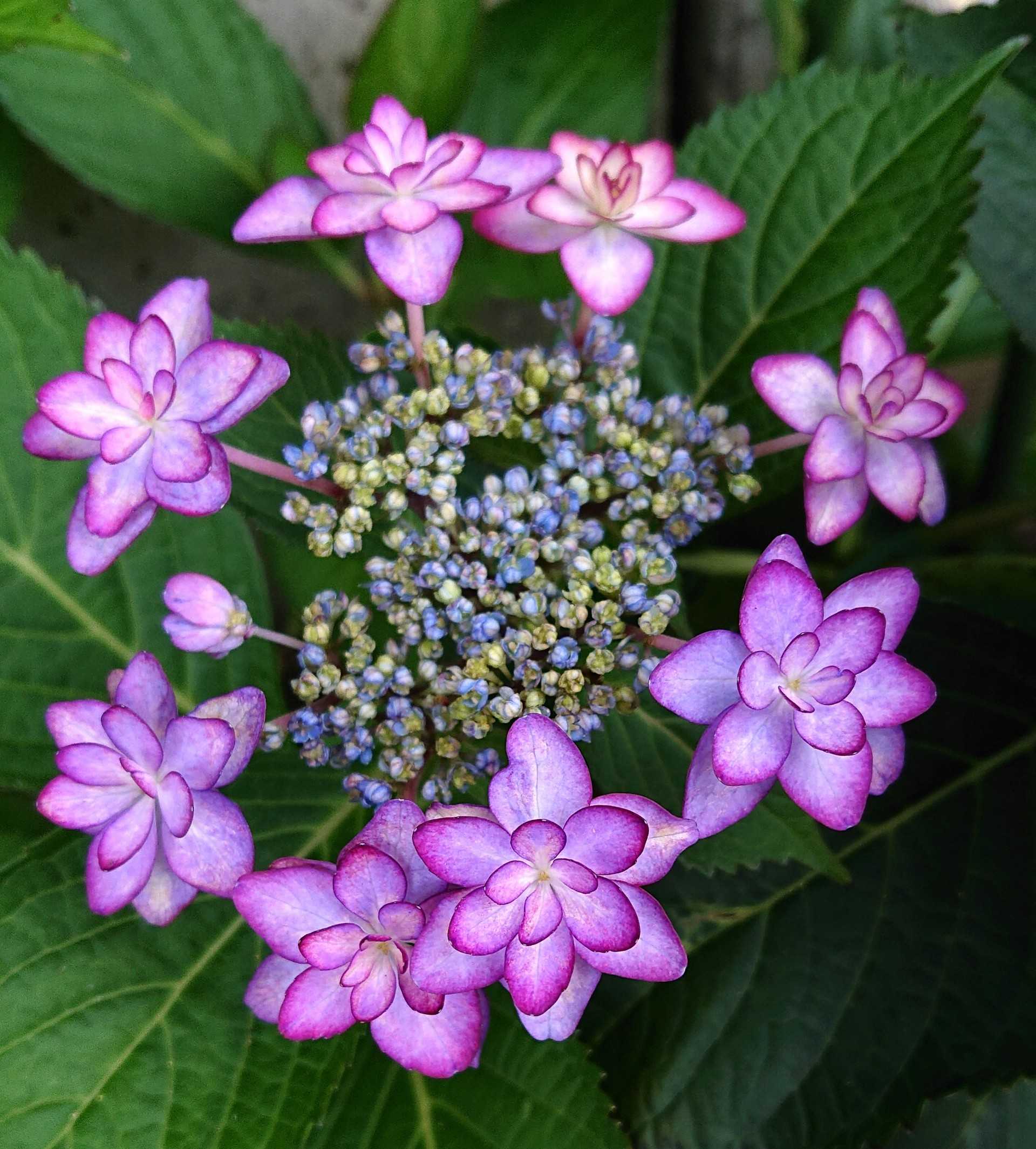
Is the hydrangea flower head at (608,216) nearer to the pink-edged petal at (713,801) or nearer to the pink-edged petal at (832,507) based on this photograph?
the pink-edged petal at (832,507)

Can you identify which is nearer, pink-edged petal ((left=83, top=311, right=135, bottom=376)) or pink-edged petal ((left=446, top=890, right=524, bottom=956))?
pink-edged petal ((left=446, top=890, right=524, bottom=956))

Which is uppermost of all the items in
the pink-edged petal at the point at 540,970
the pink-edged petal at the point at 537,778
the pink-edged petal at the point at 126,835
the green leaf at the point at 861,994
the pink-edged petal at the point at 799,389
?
the pink-edged petal at the point at 799,389

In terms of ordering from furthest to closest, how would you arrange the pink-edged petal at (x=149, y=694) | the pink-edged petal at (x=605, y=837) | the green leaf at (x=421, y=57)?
the green leaf at (x=421, y=57)
the pink-edged petal at (x=149, y=694)
the pink-edged petal at (x=605, y=837)

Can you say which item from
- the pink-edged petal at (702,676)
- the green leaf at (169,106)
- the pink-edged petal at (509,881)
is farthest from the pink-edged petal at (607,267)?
the green leaf at (169,106)

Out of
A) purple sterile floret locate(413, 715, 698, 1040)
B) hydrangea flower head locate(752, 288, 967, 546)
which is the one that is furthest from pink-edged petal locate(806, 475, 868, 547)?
purple sterile floret locate(413, 715, 698, 1040)

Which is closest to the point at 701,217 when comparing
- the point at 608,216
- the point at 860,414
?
the point at 608,216

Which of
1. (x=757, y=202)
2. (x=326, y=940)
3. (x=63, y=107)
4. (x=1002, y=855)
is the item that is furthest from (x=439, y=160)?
(x=1002, y=855)

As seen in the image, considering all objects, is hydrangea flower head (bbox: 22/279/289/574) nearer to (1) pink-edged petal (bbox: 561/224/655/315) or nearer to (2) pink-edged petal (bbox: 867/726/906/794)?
(1) pink-edged petal (bbox: 561/224/655/315)

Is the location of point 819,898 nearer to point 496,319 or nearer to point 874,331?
point 874,331
